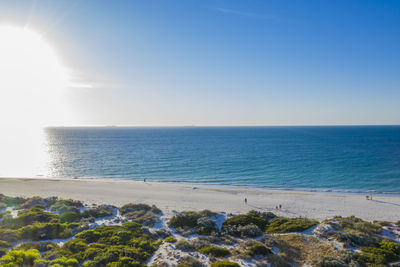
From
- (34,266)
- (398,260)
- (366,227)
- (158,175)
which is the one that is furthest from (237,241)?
(158,175)

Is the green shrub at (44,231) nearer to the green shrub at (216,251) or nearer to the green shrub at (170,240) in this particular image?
the green shrub at (170,240)

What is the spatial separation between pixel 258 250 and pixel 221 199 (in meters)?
20.1

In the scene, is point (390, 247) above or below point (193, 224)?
above

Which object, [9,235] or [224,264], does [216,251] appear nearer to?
[224,264]

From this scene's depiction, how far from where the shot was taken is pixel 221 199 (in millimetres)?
32062

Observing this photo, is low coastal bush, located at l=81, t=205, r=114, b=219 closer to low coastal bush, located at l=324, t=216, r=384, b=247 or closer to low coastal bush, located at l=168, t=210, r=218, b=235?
low coastal bush, located at l=168, t=210, r=218, b=235

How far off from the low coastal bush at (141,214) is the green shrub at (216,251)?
676 centimetres

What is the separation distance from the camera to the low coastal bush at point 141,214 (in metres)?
18.2

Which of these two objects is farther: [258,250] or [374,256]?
[258,250]

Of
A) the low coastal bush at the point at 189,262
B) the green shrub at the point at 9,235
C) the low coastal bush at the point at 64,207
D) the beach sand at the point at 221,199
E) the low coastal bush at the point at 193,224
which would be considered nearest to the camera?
the low coastal bush at the point at 189,262

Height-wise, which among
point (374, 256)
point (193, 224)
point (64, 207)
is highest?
point (374, 256)

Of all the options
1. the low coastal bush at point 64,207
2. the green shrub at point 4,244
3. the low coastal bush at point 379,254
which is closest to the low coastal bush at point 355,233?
the low coastal bush at point 379,254

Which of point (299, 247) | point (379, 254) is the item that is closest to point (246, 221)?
point (299, 247)

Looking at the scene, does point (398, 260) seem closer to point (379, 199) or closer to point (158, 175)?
point (379, 199)
